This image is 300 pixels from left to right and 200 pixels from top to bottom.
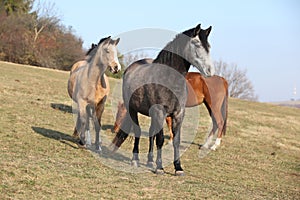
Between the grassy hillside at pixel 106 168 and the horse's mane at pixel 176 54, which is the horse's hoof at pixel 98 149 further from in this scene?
the horse's mane at pixel 176 54

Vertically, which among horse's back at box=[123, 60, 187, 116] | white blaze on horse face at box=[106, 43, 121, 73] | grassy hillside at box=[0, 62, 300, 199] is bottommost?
grassy hillside at box=[0, 62, 300, 199]

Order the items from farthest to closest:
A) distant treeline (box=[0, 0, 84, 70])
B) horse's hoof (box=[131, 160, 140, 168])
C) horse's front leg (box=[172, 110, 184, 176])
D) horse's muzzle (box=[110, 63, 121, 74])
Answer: distant treeline (box=[0, 0, 84, 70])
horse's muzzle (box=[110, 63, 121, 74])
horse's hoof (box=[131, 160, 140, 168])
horse's front leg (box=[172, 110, 184, 176])

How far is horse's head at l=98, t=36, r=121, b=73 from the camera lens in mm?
7230

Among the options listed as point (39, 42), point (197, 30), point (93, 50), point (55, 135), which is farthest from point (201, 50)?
point (39, 42)

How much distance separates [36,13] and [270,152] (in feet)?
148

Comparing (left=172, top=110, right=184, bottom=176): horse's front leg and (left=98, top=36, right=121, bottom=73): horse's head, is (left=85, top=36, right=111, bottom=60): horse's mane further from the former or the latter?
(left=172, top=110, right=184, bottom=176): horse's front leg

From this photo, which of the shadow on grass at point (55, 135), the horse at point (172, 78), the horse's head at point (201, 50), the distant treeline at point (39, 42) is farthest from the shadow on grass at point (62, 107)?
the distant treeline at point (39, 42)

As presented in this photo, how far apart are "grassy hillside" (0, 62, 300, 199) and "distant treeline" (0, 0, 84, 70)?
25.7 m

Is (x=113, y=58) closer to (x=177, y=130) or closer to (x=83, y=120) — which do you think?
(x=83, y=120)

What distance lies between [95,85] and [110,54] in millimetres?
711

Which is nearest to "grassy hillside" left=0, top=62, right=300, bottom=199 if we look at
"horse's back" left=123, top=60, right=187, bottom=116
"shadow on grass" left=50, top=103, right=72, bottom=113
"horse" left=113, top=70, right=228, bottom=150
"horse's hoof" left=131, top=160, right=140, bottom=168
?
"shadow on grass" left=50, top=103, right=72, bottom=113

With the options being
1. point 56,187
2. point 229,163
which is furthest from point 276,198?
point 56,187

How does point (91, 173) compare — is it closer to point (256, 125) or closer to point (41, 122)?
point (41, 122)

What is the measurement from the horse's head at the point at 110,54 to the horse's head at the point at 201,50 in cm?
180
